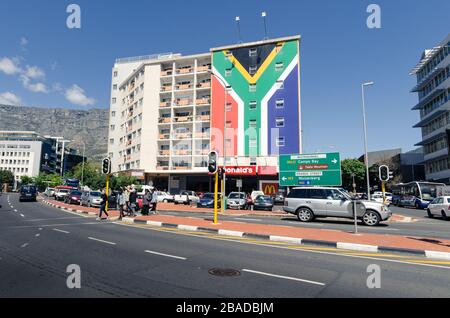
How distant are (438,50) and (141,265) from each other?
2295 inches

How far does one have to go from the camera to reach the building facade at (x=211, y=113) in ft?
130

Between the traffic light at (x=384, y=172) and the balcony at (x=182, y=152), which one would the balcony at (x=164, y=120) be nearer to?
the balcony at (x=182, y=152)

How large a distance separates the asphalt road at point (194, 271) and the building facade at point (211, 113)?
30960mm

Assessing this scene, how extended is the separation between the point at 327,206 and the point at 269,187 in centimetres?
2342

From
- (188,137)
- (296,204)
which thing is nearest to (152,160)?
(188,137)

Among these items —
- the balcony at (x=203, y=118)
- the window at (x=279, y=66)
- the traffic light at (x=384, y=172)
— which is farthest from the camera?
the balcony at (x=203, y=118)

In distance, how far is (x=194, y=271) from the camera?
18.9ft

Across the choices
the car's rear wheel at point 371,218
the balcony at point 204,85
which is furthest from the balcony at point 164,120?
the car's rear wheel at point 371,218

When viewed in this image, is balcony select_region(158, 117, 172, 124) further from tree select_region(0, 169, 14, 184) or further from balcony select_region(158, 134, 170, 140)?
tree select_region(0, 169, 14, 184)

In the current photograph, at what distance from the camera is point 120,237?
32.5 ft

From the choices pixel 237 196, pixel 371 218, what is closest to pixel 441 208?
pixel 371 218

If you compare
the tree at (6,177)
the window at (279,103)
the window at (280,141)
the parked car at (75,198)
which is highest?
the window at (279,103)

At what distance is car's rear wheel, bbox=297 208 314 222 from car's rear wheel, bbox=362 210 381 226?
272 centimetres

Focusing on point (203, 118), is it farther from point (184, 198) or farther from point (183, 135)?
point (184, 198)
